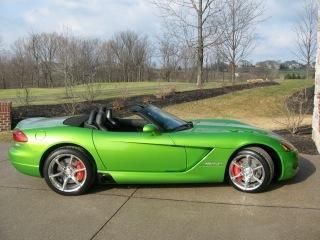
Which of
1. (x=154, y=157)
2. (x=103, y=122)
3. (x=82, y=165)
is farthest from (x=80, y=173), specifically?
(x=154, y=157)

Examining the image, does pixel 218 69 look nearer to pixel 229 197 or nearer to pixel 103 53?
pixel 103 53

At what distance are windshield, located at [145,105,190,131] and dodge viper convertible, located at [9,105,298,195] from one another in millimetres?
94

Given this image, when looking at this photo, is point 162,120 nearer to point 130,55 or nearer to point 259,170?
point 259,170

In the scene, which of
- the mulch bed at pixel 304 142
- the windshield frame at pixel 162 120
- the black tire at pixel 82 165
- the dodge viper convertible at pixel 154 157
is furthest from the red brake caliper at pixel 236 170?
the mulch bed at pixel 304 142

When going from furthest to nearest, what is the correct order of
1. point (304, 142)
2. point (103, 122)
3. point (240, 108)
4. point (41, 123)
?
point (240, 108) → point (304, 142) → point (41, 123) → point (103, 122)

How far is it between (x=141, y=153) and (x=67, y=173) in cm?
96

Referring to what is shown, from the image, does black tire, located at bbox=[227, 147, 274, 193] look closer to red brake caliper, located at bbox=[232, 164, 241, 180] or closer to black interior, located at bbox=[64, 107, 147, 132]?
red brake caliper, located at bbox=[232, 164, 241, 180]

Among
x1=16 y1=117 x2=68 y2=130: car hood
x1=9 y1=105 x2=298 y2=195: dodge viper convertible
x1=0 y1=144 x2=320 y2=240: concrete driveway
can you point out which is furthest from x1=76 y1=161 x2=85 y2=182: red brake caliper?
x1=16 y1=117 x2=68 y2=130: car hood

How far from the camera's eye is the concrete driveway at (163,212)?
4117 mm

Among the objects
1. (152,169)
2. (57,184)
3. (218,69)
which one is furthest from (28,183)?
(218,69)

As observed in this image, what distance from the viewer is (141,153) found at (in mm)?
5293

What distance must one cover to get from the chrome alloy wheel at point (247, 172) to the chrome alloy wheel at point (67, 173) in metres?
1.85

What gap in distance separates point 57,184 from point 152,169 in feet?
Answer: 3.96

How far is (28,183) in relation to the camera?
5988mm
